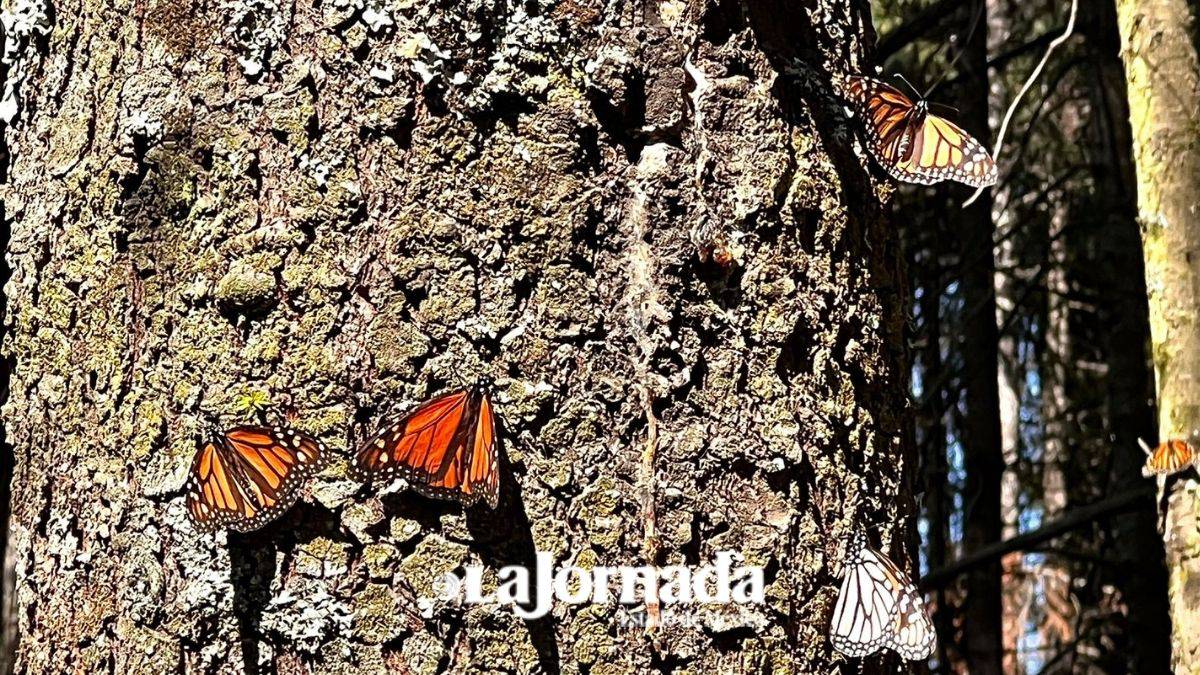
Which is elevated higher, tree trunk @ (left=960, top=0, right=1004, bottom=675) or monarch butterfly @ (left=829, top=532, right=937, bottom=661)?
tree trunk @ (left=960, top=0, right=1004, bottom=675)

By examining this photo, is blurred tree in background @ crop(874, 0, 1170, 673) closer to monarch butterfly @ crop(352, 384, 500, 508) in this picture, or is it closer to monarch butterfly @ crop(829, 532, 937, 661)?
monarch butterfly @ crop(829, 532, 937, 661)

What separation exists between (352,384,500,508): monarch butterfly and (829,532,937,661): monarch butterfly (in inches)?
13.2

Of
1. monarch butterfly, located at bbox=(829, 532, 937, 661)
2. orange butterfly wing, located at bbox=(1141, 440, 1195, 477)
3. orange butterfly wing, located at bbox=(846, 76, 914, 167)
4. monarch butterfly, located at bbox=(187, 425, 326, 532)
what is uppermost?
orange butterfly wing, located at bbox=(846, 76, 914, 167)

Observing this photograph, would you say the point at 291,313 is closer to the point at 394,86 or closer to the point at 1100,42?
the point at 394,86

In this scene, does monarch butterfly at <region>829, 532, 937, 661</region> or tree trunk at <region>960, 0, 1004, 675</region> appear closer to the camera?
monarch butterfly at <region>829, 532, 937, 661</region>

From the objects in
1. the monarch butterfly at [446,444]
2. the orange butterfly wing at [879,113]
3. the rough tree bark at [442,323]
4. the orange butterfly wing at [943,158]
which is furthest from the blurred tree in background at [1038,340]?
the monarch butterfly at [446,444]

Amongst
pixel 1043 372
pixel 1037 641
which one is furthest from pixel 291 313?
pixel 1037 641

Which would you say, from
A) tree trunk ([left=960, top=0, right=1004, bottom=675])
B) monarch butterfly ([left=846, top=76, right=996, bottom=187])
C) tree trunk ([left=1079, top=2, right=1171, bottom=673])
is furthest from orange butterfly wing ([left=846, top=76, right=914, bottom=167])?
tree trunk ([left=1079, top=2, right=1171, bottom=673])

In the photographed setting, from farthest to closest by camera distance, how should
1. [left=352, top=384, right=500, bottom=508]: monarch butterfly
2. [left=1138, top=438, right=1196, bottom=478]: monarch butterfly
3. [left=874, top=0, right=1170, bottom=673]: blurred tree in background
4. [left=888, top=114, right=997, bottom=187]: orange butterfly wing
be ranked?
[left=874, top=0, right=1170, bottom=673]: blurred tree in background → [left=1138, top=438, right=1196, bottom=478]: monarch butterfly → [left=888, top=114, right=997, bottom=187]: orange butterfly wing → [left=352, top=384, right=500, bottom=508]: monarch butterfly

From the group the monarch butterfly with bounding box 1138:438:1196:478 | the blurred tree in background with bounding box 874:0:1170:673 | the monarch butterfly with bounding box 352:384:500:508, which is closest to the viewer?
the monarch butterfly with bounding box 352:384:500:508

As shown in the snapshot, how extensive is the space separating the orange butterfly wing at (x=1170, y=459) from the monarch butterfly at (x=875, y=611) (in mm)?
1863

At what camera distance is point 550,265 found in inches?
48.1

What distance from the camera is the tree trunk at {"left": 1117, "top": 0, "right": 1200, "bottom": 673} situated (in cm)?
297

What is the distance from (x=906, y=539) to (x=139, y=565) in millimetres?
745
